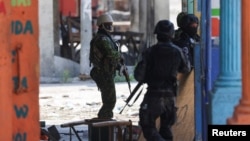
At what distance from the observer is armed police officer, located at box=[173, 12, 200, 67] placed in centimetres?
923

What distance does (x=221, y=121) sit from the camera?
827 centimetres

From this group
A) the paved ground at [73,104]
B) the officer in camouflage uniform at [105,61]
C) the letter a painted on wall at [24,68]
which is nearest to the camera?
the letter a painted on wall at [24,68]

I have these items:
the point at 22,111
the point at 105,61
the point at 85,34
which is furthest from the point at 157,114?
Answer: the point at 85,34

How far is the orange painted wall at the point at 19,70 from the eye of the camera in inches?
186

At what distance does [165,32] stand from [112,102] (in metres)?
2.66

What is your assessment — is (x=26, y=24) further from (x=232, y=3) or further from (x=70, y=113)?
(x=70, y=113)

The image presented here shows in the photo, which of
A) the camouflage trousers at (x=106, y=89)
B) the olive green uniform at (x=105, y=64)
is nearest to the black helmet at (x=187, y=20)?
the olive green uniform at (x=105, y=64)

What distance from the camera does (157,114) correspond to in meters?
8.01

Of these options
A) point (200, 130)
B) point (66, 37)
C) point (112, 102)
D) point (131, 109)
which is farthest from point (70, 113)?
point (66, 37)

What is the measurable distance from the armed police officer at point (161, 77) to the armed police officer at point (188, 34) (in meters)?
1.13

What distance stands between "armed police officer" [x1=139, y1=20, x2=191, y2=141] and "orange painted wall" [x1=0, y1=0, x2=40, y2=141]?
307cm

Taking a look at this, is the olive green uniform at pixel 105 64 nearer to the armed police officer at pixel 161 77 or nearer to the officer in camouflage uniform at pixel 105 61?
the officer in camouflage uniform at pixel 105 61

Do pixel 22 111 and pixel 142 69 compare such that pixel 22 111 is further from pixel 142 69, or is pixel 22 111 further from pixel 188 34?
pixel 188 34

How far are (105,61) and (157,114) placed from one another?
8.06ft
